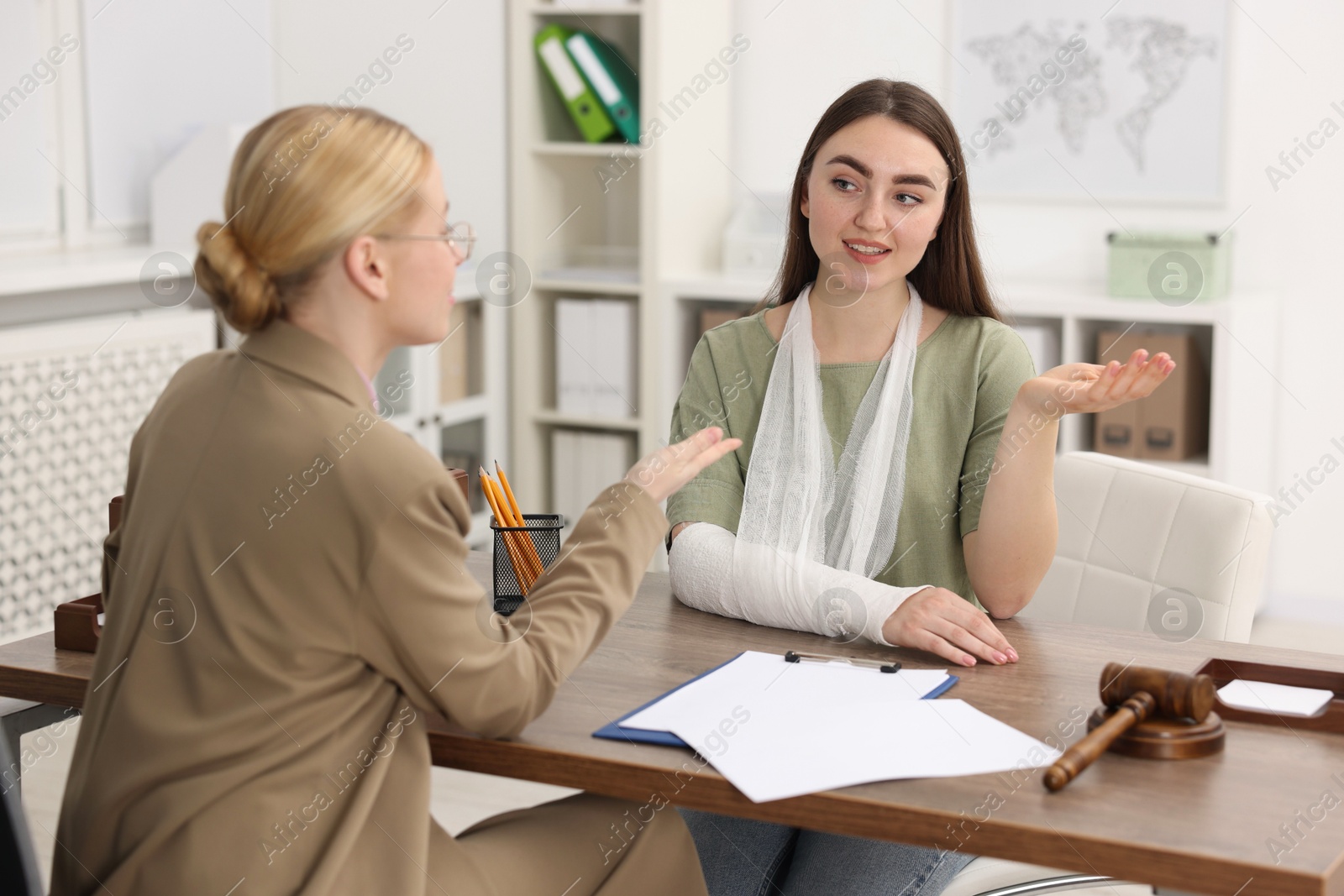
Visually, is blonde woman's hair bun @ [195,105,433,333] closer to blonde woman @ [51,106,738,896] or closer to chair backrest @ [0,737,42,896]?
blonde woman @ [51,106,738,896]

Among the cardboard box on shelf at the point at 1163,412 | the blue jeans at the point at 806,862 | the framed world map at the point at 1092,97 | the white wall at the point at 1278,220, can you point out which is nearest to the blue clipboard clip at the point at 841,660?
the blue jeans at the point at 806,862

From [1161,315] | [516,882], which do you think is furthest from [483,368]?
[516,882]

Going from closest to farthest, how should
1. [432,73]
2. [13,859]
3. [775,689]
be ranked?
[13,859] → [775,689] → [432,73]

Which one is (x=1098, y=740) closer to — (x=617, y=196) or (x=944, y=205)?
(x=944, y=205)

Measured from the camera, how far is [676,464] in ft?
A: 4.64

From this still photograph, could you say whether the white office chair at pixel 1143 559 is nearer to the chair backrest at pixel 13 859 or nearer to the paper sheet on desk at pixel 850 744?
the paper sheet on desk at pixel 850 744

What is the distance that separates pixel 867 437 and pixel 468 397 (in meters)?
2.54

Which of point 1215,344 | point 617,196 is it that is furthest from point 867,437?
point 617,196

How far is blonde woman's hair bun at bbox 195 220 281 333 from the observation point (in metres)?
1.19

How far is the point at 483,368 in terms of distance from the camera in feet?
13.8

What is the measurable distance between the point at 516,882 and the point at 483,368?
3.01 m

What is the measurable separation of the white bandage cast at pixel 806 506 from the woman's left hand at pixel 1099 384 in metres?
0.26

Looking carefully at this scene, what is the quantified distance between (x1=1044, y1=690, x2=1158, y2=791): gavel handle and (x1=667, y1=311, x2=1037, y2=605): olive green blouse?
500 millimetres

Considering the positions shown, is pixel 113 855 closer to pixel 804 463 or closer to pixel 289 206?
pixel 289 206
